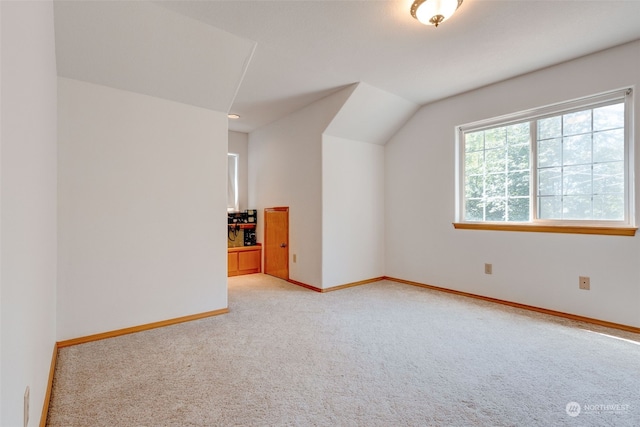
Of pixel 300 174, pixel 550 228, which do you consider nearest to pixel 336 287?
pixel 300 174

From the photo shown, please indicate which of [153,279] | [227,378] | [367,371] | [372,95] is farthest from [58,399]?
[372,95]

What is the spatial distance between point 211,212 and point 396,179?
277 cm

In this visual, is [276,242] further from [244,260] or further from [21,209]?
[21,209]

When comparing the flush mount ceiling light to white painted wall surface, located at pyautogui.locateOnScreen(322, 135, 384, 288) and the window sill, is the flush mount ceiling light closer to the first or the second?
white painted wall surface, located at pyautogui.locateOnScreen(322, 135, 384, 288)

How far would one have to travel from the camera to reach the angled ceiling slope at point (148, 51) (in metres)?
2.13

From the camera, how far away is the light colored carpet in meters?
Result: 1.59

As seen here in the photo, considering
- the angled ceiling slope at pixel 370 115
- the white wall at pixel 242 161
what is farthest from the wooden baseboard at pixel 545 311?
the white wall at pixel 242 161

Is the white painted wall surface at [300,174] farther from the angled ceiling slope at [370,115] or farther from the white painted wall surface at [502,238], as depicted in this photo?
the white painted wall surface at [502,238]

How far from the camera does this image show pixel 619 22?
2396 millimetres

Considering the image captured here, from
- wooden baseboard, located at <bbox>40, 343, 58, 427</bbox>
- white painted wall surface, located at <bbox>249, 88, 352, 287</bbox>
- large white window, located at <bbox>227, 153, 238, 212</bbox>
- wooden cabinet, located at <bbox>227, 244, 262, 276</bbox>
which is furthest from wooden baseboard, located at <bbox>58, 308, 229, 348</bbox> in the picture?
large white window, located at <bbox>227, 153, 238, 212</bbox>

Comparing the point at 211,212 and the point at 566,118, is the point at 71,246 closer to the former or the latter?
the point at 211,212

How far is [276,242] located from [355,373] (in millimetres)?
3128

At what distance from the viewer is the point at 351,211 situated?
4363mm

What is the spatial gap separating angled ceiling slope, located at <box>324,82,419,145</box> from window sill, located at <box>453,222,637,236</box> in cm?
166
